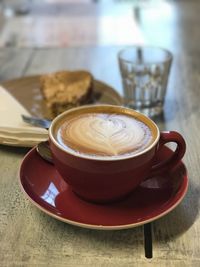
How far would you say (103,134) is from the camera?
0.56 metres

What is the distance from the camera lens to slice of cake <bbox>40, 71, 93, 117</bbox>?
0.84 metres

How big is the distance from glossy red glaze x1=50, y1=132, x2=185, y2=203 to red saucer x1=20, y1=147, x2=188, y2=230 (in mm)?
17

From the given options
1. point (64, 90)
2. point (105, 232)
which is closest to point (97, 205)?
point (105, 232)

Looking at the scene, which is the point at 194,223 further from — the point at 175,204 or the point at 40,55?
the point at 40,55

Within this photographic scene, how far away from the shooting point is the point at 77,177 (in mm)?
512

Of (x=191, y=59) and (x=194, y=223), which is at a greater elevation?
(x=194, y=223)

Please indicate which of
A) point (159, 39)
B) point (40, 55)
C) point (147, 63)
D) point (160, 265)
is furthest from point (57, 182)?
point (159, 39)

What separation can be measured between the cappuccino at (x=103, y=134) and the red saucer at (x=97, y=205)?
7 cm

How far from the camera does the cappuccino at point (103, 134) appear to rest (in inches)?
20.7

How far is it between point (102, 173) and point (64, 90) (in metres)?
0.41

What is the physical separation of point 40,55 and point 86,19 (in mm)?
838

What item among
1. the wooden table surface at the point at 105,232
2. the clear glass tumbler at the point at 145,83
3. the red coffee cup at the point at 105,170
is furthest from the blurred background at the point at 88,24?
the red coffee cup at the point at 105,170

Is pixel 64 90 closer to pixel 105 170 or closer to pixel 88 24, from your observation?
pixel 105 170

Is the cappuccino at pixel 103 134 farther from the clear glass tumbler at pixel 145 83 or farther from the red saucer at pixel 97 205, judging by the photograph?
the clear glass tumbler at pixel 145 83
